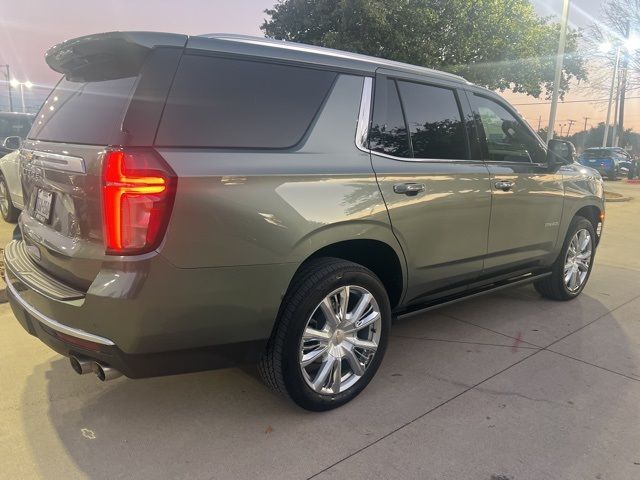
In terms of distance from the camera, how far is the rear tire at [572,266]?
477 centimetres

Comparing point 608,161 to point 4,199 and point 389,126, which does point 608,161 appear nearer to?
point 4,199

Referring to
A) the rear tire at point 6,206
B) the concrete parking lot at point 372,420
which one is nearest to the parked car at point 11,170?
the rear tire at point 6,206

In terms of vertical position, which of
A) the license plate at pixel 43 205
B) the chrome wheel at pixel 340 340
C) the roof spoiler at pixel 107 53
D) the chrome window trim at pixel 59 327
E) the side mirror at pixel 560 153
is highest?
the roof spoiler at pixel 107 53

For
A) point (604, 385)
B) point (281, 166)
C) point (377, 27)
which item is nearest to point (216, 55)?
point (281, 166)

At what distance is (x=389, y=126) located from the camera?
316 cm

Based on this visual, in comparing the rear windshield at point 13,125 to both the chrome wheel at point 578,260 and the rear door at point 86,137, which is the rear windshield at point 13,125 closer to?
the rear door at point 86,137

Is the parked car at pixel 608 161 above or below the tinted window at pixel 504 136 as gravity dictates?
below

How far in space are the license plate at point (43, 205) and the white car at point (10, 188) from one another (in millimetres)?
4515

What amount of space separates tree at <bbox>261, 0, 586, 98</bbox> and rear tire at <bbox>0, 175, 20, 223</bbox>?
7795 mm

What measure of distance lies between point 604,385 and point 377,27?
10.5m

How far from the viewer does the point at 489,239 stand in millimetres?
3803

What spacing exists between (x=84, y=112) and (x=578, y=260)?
14.7 feet

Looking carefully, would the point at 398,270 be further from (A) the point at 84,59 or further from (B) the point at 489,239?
(A) the point at 84,59

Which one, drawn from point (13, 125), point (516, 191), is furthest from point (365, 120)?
point (13, 125)
